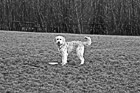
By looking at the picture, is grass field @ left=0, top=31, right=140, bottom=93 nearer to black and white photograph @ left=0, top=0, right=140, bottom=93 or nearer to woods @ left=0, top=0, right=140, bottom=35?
black and white photograph @ left=0, top=0, right=140, bottom=93

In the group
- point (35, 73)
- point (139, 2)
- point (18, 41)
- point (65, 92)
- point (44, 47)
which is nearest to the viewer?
point (65, 92)

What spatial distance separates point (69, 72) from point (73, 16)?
307 inches

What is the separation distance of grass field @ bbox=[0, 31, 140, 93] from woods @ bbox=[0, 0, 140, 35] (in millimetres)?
5577

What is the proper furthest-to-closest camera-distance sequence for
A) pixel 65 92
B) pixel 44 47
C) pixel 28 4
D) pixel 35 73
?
pixel 28 4 < pixel 44 47 < pixel 35 73 < pixel 65 92

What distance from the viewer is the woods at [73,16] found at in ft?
42.3

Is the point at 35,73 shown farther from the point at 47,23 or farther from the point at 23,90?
the point at 47,23

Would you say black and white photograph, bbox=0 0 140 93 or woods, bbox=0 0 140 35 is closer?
black and white photograph, bbox=0 0 140 93

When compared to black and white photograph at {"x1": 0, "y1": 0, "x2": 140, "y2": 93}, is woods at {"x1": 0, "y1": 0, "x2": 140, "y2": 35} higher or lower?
higher

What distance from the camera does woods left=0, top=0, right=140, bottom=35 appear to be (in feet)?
42.3

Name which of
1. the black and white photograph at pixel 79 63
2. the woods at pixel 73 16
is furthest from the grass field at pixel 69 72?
the woods at pixel 73 16

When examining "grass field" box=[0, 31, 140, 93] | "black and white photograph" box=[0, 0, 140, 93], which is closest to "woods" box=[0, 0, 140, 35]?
"black and white photograph" box=[0, 0, 140, 93]

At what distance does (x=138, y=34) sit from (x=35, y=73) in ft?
27.5

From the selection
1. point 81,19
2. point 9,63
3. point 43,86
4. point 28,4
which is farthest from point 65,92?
point 28,4

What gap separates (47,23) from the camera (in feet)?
43.9
